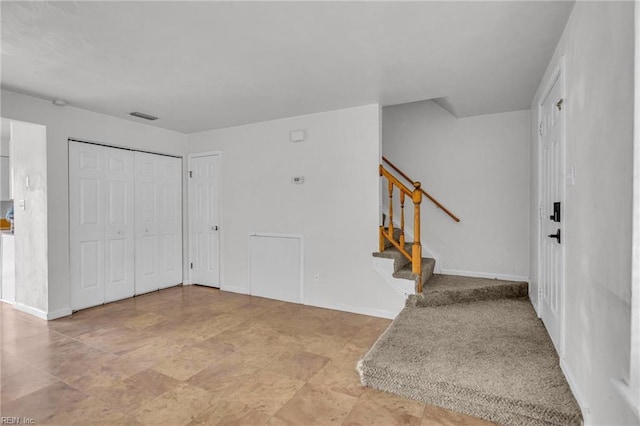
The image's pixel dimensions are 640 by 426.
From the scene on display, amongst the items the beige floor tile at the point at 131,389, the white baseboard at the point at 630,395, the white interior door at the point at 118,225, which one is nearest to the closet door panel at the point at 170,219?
the white interior door at the point at 118,225

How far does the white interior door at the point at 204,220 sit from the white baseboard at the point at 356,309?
1.74 m

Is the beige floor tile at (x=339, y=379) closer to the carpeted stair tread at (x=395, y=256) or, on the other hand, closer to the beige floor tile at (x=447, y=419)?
the beige floor tile at (x=447, y=419)

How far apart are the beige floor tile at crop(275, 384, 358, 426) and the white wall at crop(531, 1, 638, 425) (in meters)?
1.30

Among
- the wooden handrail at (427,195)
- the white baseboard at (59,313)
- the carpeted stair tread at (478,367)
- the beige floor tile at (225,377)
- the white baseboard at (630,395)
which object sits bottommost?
the beige floor tile at (225,377)

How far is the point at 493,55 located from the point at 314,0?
1550 mm

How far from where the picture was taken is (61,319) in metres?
3.72

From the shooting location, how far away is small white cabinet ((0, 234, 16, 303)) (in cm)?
417

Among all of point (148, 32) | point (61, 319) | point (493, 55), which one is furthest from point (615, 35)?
point (61, 319)

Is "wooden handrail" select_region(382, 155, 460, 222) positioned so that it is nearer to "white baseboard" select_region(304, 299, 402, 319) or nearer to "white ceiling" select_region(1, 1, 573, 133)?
"white ceiling" select_region(1, 1, 573, 133)

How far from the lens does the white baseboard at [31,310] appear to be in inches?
147

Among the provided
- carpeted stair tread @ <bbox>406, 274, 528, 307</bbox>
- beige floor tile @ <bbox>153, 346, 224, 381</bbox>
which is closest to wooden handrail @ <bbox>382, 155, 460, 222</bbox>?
carpeted stair tread @ <bbox>406, 274, 528, 307</bbox>

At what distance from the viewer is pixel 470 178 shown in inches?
171

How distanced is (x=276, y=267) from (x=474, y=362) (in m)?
2.77

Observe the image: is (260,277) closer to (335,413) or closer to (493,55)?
(335,413)
